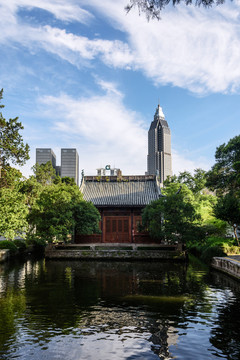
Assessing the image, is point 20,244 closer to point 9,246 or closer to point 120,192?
point 9,246

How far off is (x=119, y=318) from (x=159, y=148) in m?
175

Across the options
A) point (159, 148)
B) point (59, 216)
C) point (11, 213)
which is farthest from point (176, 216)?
point (159, 148)

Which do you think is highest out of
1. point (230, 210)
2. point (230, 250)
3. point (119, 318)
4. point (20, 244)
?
point (230, 210)

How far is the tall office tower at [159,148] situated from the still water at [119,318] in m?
164

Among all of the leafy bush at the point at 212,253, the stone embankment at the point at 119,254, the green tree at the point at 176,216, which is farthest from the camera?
the stone embankment at the point at 119,254

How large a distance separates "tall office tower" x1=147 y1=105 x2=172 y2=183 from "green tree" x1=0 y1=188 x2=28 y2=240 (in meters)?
158

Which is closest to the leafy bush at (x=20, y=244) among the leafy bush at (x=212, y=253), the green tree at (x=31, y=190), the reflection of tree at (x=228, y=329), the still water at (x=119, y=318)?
the green tree at (x=31, y=190)

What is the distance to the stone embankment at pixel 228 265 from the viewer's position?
1641 cm

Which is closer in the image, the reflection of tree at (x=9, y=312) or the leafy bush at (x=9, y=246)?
the reflection of tree at (x=9, y=312)

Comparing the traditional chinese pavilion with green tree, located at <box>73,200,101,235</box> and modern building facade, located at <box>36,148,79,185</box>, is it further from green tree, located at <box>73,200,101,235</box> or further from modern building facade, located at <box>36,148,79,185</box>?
modern building facade, located at <box>36,148,79,185</box>

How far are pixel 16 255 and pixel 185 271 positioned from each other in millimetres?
14871

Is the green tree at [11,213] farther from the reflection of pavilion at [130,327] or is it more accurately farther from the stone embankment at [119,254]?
the reflection of pavilion at [130,327]

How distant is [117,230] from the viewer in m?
32.1

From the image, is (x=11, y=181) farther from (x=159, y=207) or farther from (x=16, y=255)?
(x=159, y=207)
